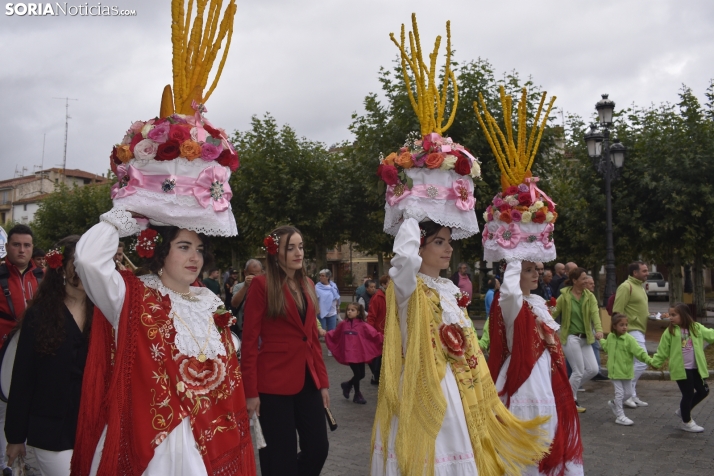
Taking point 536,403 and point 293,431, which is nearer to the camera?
point 293,431

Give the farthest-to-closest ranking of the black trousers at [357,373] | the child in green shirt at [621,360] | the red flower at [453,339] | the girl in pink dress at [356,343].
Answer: the black trousers at [357,373]
the girl in pink dress at [356,343]
the child in green shirt at [621,360]
the red flower at [453,339]

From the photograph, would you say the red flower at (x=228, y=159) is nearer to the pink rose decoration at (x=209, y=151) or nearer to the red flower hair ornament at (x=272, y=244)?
the pink rose decoration at (x=209, y=151)

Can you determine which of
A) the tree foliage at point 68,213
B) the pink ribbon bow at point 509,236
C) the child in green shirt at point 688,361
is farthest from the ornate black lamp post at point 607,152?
the tree foliage at point 68,213

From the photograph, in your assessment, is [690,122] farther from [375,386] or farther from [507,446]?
[507,446]

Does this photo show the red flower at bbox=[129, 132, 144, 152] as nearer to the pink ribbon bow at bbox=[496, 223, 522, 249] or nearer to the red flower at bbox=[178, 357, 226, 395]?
the red flower at bbox=[178, 357, 226, 395]

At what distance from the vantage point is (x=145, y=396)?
2977 mm

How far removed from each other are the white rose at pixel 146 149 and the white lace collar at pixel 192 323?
0.62 metres

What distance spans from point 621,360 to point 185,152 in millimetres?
6726

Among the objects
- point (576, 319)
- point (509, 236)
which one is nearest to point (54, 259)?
point (509, 236)

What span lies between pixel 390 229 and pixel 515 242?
1.25 m

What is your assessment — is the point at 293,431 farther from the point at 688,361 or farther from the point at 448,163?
the point at 688,361

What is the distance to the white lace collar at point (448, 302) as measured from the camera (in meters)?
4.11

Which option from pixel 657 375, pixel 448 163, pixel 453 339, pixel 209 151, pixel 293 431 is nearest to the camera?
pixel 209 151

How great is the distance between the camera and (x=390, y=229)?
4.39 meters
